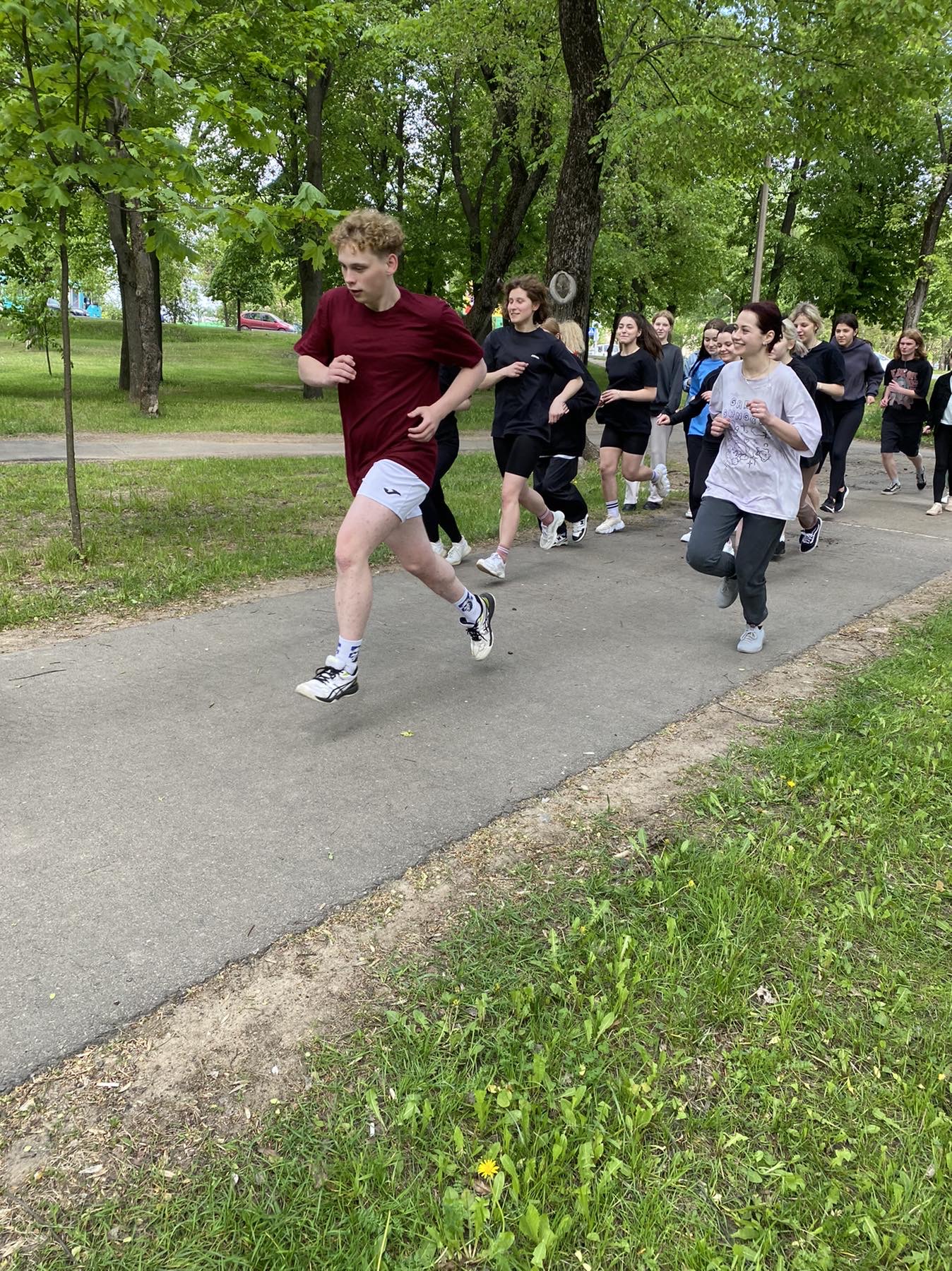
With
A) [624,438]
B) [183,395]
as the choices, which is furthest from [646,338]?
[183,395]

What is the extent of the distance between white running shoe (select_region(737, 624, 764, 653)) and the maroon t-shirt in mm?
2443

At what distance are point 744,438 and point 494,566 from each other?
2.24 metres

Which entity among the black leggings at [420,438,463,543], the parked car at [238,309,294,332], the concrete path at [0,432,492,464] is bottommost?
the concrete path at [0,432,492,464]

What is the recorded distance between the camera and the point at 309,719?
14.6ft

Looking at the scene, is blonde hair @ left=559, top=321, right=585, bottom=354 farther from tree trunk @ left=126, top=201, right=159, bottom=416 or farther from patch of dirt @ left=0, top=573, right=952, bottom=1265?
tree trunk @ left=126, top=201, right=159, bottom=416

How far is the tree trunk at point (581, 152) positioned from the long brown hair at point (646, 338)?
371 cm

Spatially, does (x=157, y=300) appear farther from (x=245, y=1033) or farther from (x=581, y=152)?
(x=245, y=1033)

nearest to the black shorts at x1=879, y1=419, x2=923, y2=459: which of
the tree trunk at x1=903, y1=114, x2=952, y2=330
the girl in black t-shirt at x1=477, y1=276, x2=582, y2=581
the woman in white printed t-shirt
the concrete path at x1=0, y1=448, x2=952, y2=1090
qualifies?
the concrete path at x1=0, y1=448, x2=952, y2=1090

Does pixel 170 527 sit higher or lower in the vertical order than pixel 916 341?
lower

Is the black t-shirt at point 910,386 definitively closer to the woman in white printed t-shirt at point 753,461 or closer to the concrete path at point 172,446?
the concrete path at point 172,446

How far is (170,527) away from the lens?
863 cm

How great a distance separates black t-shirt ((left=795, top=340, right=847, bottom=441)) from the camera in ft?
29.1

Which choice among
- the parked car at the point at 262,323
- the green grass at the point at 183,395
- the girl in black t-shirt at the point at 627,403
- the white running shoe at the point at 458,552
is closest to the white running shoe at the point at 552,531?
the white running shoe at the point at 458,552

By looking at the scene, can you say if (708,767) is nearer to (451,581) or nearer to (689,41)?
(451,581)
